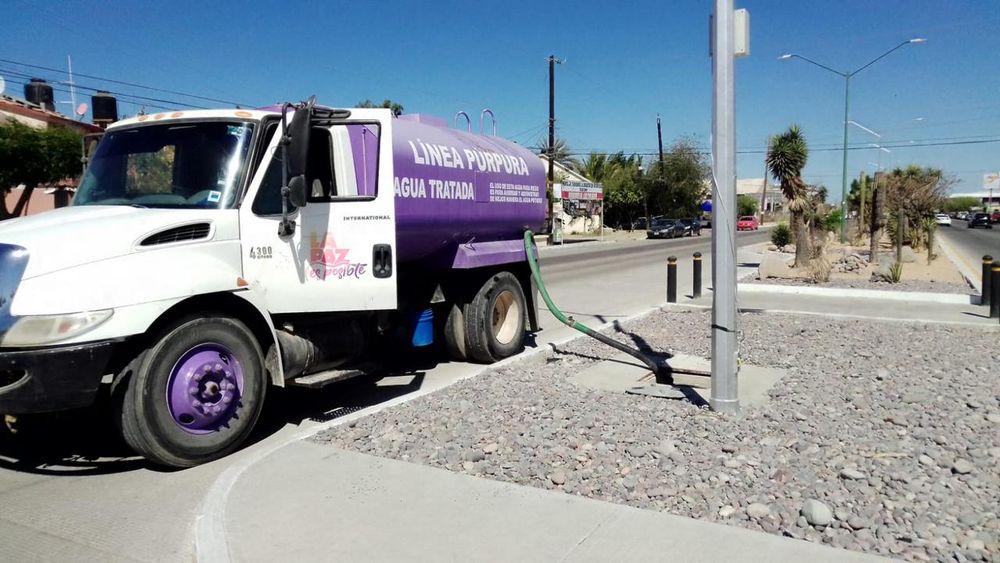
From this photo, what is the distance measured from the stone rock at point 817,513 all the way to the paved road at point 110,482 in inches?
134

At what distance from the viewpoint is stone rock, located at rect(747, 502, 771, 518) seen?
4.11 meters

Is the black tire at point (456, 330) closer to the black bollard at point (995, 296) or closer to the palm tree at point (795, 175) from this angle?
the black bollard at point (995, 296)

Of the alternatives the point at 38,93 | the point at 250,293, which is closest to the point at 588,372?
the point at 250,293

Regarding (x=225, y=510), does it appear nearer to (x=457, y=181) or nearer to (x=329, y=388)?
(x=329, y=388)

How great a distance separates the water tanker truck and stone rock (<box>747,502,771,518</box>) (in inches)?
139

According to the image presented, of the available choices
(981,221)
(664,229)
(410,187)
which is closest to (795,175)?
(410,187)

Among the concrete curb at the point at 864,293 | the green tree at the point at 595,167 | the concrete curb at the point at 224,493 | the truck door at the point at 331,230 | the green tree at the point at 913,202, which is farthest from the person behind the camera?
the green tree at the point at 595,167

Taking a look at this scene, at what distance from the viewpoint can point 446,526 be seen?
13.4 ft

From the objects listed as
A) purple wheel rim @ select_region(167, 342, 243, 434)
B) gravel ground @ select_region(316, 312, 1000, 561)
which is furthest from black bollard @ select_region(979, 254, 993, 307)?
purple wheel rim @ select_region(167, 342, 243, 434)

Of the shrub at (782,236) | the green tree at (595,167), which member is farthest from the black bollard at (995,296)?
the green tree at (595,167)

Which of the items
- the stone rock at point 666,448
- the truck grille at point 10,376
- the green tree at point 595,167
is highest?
the green tree at point 595,167

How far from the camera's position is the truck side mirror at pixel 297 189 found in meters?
5.64

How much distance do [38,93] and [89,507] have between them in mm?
27513

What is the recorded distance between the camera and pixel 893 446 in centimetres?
512
